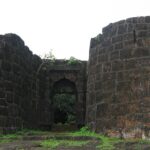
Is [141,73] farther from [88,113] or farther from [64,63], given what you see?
[64,63]

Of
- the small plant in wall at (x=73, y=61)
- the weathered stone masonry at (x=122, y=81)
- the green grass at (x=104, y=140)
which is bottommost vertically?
the green grass at (x=104, y=140)

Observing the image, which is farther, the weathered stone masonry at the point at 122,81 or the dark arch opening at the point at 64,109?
the dark arch opening at the point at 64,109

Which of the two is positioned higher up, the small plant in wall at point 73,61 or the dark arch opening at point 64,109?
the small plant in wall at point 73,61

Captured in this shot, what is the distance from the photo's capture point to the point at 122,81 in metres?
9.45

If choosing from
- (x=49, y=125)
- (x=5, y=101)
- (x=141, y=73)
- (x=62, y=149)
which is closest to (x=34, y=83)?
(x=49, y=125)

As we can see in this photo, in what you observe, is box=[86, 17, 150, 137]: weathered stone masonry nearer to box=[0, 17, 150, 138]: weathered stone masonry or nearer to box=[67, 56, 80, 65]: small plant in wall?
box=[0, 17, 150, 138]: weathered stone masonry

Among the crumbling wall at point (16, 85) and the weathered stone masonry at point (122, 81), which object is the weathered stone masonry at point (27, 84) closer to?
the crumbling wall at point (16, 85)

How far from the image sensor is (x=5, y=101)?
10.5 meters

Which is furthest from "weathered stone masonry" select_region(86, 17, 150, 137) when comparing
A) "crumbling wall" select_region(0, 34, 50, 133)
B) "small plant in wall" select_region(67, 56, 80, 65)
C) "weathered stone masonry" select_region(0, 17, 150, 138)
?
"small plant in wall" select_region(67, 56, 80, 65)

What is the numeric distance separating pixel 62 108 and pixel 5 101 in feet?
32.9

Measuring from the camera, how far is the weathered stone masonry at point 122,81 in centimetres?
899

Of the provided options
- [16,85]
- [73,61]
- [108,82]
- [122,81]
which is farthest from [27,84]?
[122,81]

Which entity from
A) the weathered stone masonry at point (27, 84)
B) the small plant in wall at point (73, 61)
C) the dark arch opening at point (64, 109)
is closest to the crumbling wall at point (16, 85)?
the weathered stone masonry at point (27, 84)

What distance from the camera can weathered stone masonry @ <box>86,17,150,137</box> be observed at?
29.5ft
